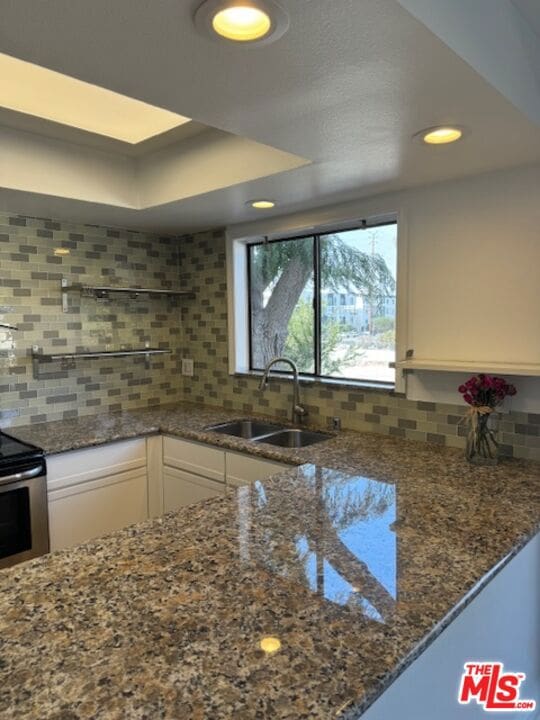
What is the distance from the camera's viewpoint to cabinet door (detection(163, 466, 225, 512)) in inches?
102

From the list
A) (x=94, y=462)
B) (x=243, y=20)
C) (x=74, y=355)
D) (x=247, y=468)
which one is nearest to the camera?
(x=243, y=20)

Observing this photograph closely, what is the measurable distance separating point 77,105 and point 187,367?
73.9 inches

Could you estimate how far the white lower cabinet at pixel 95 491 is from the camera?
2.45 meters

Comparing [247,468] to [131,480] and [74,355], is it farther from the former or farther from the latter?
[74,355]

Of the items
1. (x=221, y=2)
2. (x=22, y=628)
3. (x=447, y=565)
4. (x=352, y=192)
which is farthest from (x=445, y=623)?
(x=352, y=192)

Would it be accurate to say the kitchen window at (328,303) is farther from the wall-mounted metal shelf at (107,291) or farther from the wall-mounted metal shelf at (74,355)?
the wall-mounted metal shelf at (74,355)

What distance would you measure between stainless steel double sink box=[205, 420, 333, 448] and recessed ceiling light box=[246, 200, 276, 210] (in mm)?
1226

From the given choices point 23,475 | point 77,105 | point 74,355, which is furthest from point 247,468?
point 77,105

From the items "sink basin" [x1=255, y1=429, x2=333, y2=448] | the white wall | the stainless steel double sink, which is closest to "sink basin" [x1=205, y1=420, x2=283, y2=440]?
the stainless steel double sink

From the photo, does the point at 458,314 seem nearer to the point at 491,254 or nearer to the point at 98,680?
the point at 491,254

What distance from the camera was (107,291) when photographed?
3.12 metres

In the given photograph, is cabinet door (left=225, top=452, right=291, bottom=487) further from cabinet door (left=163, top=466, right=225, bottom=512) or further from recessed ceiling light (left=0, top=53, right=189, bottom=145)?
recessed ceiling light (left=0, top=53, right=189, bottom=145)

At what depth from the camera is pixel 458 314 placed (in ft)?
7.44

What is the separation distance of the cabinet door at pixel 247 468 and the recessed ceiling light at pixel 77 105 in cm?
149
